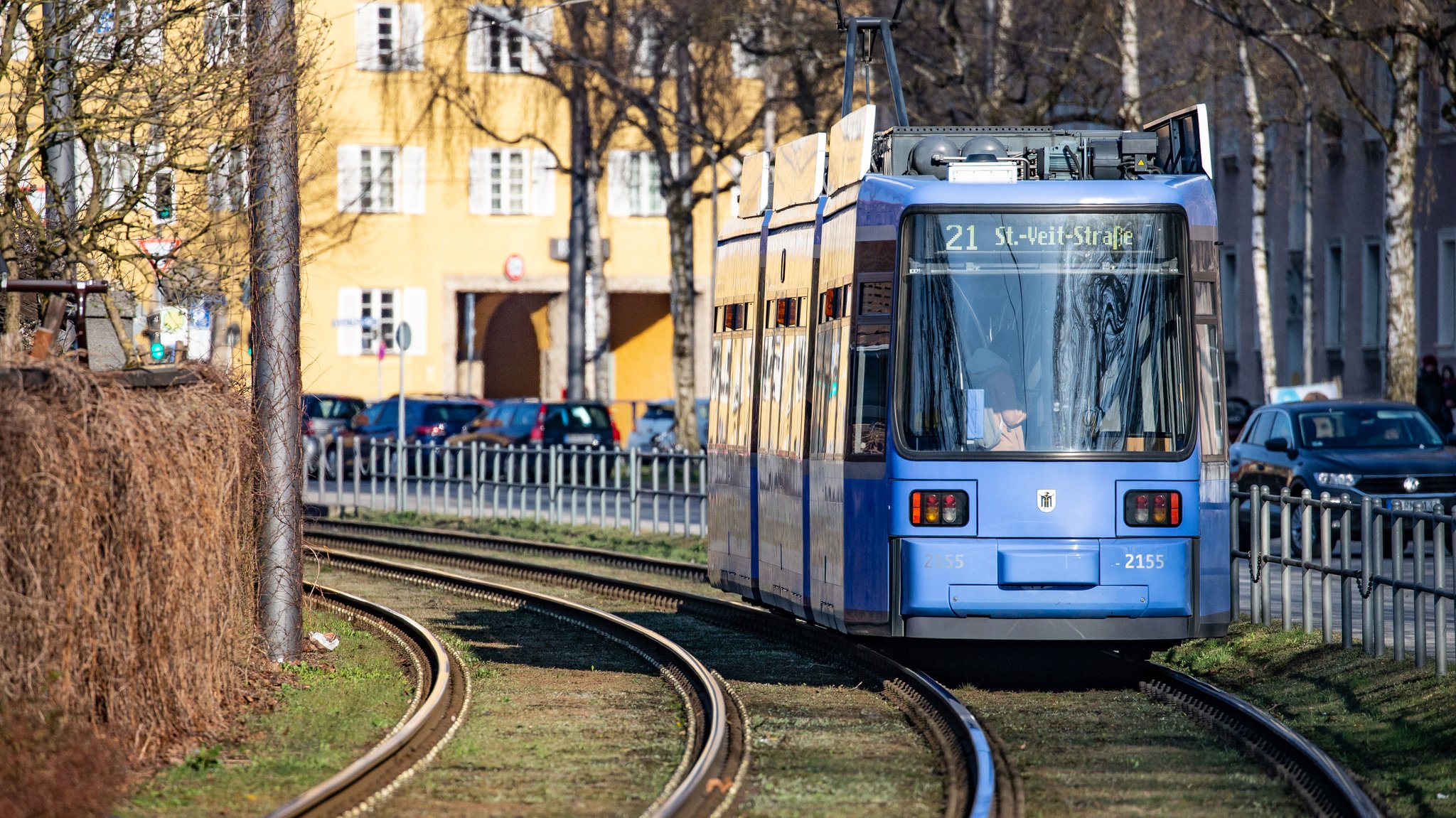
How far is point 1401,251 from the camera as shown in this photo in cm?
2909

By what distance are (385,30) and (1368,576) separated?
47019 millimetres

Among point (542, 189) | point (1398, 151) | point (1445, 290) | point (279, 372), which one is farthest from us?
point (542, 189)

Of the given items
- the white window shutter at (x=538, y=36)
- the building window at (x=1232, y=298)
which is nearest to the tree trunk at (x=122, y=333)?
the white window shutter at (x=538, y=36)

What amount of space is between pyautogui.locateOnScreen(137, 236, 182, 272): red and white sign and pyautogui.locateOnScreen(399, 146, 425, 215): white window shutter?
38.1m

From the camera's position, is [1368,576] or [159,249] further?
[159,249]

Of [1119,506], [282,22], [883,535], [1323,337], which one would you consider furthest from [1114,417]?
[1323,337]

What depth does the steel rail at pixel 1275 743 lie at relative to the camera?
941 centimetres

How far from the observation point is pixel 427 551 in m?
27.0

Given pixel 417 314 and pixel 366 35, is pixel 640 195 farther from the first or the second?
pixel 366 35

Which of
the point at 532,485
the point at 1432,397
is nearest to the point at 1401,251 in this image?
the point at 1432,397

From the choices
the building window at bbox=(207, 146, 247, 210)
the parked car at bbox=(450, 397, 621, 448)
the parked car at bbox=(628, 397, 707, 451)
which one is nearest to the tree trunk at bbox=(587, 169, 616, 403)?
the parked car at bbox=(628, 397, 707, 451)

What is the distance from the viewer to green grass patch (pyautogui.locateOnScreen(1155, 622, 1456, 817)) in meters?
10.3

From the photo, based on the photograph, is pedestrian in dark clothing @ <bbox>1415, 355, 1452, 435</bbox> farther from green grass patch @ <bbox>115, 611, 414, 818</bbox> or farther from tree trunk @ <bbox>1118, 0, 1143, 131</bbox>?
green grass patch @ <bbox>115, 611, 414, 818</bbox>

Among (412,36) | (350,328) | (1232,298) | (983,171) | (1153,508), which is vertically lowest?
(1153,508)
